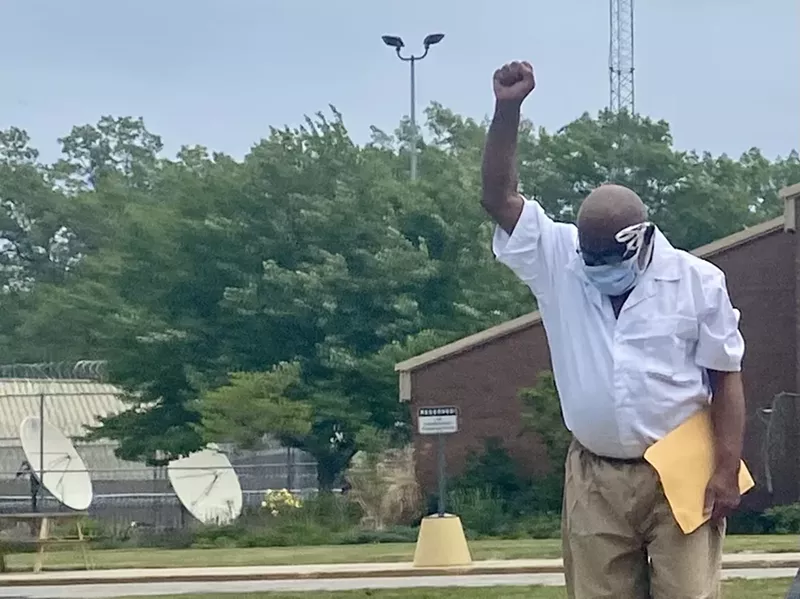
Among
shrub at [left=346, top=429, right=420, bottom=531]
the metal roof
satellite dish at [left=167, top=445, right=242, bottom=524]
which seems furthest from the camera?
the metal roof

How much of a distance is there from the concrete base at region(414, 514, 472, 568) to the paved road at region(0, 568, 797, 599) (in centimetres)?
88

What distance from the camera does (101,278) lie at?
4478 centimetres

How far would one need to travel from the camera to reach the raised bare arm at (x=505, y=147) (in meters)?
5.31

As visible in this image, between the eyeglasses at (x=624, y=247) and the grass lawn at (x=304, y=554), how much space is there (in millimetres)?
14952

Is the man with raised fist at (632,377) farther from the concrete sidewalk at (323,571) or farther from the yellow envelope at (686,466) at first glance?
the concrete sidewalk at (323,571)

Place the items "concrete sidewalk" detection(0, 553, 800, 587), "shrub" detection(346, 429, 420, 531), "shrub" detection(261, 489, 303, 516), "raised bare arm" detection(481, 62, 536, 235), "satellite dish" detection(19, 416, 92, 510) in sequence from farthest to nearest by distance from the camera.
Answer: "satellite dish" detection(19, 416, 92, 510) < "shrub" detection(346, 429, 420, 531) < "shrub" detection(261, 489, 303, 516) < "concrete sidewalk" detection(0, 553, 800, 587) < "raised bare arm" detection(481, 62, 536, 235)

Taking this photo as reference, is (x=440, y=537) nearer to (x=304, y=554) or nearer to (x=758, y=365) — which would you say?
(x=304, y=554)

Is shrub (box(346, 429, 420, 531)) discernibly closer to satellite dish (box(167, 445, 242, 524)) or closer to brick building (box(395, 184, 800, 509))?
brick building (box(395, 184, 800, 509))

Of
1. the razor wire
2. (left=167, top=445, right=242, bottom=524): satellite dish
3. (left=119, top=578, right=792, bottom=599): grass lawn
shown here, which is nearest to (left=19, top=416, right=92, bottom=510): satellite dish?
(left=167, top=445, right=242, bottom=524): satellite dish

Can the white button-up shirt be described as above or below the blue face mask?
below

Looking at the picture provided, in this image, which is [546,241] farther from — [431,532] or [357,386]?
[357,386]

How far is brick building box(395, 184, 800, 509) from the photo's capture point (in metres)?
28.1

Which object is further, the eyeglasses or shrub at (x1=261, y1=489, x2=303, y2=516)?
shrub at (x1=261, y1=489, x2=303, y2=516)

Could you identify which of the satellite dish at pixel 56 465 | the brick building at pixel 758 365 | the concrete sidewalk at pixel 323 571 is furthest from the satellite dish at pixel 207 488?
the concrete sidewalk at pixel 323 571
